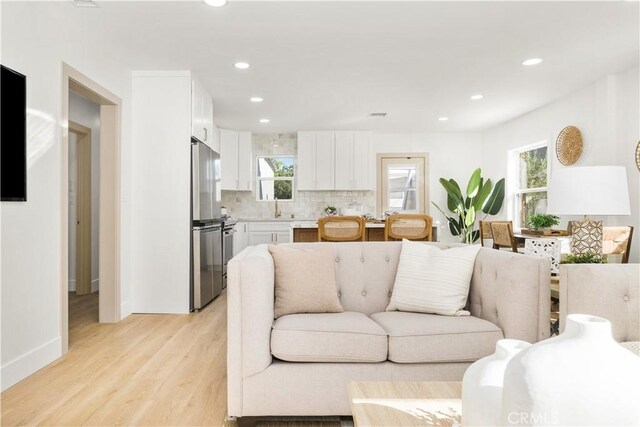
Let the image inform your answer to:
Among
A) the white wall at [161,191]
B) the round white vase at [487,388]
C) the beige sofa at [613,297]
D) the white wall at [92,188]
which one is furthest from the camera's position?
the white wall at [92,188]

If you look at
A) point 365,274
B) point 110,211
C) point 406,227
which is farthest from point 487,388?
point 110,211

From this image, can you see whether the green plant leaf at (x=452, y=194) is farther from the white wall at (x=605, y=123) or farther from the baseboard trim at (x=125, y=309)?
the baseboard trim at (x=125, y=309)

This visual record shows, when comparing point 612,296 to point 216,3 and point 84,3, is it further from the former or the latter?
point 84,3

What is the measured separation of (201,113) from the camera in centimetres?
448

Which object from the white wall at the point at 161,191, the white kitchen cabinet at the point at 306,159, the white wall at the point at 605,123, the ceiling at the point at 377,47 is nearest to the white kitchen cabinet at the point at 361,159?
the white kitchen cabinet at the point at 306,159

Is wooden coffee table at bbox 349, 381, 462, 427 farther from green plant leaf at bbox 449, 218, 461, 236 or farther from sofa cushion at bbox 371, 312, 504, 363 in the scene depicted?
green plant leaf at bbox 449, 218, 461, 236

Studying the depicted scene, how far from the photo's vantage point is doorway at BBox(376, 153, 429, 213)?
7.33 meters

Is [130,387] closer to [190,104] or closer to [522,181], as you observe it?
[190,104]

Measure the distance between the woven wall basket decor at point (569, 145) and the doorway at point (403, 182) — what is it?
2561mm

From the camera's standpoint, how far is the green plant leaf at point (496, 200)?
6.48 m

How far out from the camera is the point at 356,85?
4.57 m

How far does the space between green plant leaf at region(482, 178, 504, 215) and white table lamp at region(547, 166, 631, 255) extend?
438 cm

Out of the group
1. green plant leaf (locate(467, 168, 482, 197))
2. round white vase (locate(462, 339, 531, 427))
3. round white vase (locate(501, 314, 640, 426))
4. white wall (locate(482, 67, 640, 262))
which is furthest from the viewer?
green plant leaf (locate(467, 168, 482, 197))

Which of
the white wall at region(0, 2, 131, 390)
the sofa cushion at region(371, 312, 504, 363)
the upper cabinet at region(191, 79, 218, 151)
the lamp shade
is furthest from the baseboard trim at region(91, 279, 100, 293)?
the lamp shade
